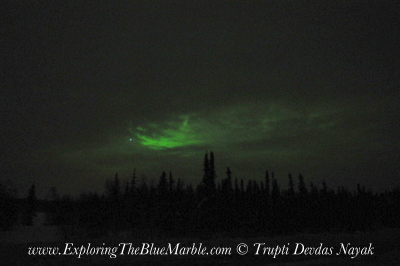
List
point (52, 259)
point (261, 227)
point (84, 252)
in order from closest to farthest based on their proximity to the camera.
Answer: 1. point (52, 259)
2. point (84, 252)
3. point (261, 227)

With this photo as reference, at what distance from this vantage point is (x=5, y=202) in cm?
3262

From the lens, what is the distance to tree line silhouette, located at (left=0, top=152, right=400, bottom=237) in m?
39.2

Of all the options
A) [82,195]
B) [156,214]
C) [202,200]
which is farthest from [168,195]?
[82,195]

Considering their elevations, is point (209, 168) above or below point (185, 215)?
above

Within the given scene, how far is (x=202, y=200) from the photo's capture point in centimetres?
4128

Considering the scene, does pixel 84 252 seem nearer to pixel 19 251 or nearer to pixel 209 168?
pixel 19 251

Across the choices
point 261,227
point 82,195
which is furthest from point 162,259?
point 82,195

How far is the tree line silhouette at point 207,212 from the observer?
39.2 meters

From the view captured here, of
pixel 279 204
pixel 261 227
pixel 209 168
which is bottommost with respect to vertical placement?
pixel 261 227

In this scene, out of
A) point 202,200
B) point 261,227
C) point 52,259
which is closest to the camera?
point 52,259

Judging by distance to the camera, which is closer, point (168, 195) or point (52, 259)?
point (52, 259)

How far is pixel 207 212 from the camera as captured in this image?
3969 centimetres

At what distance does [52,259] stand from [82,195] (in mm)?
51947

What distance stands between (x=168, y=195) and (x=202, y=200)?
8.06 m
